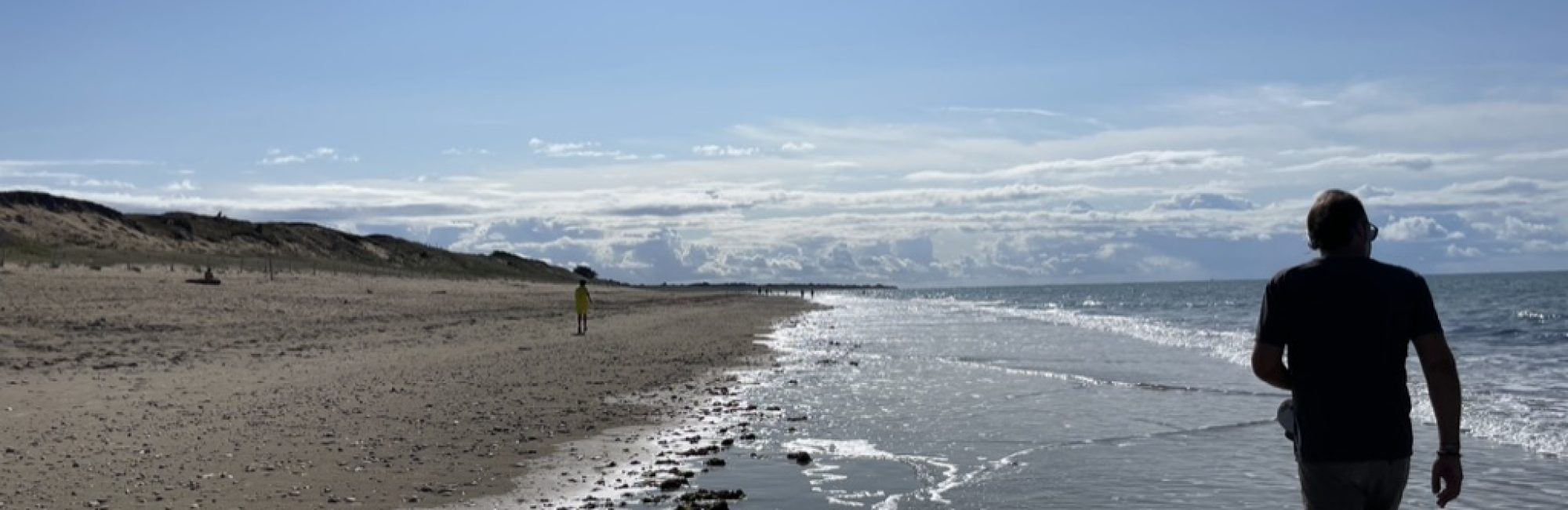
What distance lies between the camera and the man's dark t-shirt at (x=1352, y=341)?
15.2 ft

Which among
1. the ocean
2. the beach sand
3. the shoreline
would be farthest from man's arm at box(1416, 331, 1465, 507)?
the beach sand

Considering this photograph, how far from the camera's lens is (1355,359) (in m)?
4.67

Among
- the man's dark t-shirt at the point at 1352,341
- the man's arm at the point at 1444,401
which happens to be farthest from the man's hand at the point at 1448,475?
the man's dark t-shirt at the point at 1352,341

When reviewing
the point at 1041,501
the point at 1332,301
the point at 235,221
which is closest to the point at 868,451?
the point at 1041,501

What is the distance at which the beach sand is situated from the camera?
31.3ft

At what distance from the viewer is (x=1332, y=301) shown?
465cm

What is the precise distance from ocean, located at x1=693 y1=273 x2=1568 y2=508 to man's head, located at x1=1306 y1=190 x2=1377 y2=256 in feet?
17.6

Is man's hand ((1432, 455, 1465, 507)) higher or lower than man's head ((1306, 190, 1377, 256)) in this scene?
lower

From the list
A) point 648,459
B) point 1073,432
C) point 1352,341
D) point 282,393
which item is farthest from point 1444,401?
point 282,393

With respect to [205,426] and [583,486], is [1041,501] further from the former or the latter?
[205,426]

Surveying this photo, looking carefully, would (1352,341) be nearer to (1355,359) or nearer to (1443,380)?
(1355,359)

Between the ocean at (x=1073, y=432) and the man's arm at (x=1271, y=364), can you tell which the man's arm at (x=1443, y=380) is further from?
the ocean at (x=1073, y=432)

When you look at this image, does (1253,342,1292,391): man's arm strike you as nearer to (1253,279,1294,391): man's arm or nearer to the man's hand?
(1253,279,1294,391): man's arm

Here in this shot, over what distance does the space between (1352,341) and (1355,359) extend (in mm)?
71
